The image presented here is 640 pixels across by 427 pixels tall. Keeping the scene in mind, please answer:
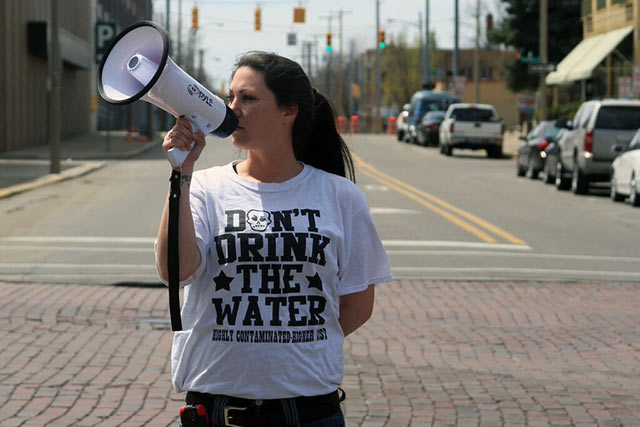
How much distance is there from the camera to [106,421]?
21.4ft

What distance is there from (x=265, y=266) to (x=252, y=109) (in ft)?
1.41

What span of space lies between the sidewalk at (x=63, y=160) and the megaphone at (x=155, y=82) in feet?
68.3

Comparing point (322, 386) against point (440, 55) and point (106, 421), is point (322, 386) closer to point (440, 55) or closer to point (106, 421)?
point (106, 421)

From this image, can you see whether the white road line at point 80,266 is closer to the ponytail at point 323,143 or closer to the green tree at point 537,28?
the ponytail at point 323,143

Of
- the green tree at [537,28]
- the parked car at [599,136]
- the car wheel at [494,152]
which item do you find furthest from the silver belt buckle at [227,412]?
the green tree at [537,28]

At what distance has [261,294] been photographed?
329 cm

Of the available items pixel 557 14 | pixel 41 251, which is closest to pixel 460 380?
pixel 41 251

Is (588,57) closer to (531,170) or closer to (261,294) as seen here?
(531,170)

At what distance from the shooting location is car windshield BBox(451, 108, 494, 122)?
45875 mm

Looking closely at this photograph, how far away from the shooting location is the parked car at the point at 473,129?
4528 centimetres

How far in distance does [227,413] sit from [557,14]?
211 ft

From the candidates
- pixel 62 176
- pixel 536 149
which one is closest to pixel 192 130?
pixel 62 176

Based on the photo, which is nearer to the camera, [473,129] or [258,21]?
[473,129]

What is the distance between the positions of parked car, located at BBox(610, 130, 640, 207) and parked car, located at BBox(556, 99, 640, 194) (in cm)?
89
